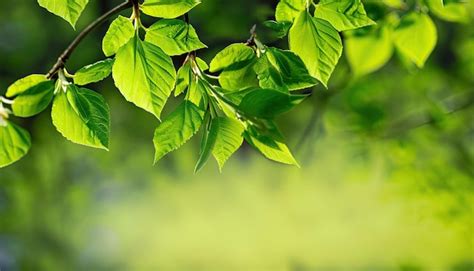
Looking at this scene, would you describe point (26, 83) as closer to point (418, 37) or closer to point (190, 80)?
point (190, 80)

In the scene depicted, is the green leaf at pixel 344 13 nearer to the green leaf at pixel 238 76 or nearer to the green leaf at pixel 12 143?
the green leaf at pixel 238 76

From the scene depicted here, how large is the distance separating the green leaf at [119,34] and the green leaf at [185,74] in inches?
1.8

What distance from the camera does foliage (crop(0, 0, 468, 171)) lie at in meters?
0.47

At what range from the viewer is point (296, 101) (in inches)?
17.4

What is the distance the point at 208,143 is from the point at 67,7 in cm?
12

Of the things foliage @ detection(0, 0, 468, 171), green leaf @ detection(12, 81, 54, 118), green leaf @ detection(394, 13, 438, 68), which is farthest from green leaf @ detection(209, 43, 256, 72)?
green leaf @ detection(394, 13, 438, 68)

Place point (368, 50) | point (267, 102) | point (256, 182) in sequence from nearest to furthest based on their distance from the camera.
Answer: point (267, 102)
point (368, 50)
point (256, 182)

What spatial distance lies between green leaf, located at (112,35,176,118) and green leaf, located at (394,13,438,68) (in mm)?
433

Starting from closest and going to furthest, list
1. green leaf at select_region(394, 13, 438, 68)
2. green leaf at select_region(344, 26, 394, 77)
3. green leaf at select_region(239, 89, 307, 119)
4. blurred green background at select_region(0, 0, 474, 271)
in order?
1. green leaf at select_region(239, 89, 307, 119)
2. green leaf at select_region(394, 13, 438, 68)
3. green leaf at select_region(344, 26, 394, 77)
4. blurred green background at select_region(0, 0, 474, 271)

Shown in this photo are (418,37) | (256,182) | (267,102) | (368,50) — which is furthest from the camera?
(256,182)

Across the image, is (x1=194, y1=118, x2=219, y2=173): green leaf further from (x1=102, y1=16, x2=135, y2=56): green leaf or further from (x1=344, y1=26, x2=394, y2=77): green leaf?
(x1=344, y1=26, x2=394, y2=77): green leaf

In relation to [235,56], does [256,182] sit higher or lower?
lower

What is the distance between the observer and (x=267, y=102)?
0.45 meters

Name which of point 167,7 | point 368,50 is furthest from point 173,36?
point 368,50
